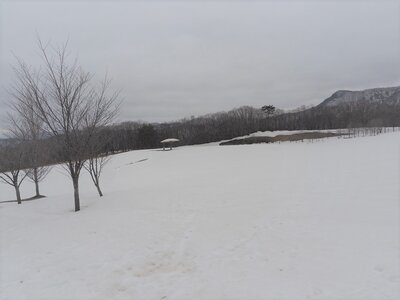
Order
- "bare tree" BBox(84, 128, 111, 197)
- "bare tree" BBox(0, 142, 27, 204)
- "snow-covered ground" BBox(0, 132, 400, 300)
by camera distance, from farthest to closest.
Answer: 1. "bare tree" BBox(0, 142, 27, 204)
2. "bare tree" BBox(84, 128, 111, 197)
3. "snow-covered ground" BBox(0, 132, 400, 300)

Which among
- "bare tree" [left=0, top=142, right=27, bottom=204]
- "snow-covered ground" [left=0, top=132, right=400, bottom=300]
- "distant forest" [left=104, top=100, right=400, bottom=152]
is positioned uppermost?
"distant forest" [left=104, top=100, right=400, bottom=152]

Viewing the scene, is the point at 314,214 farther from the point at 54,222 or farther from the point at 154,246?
the point at 54,222

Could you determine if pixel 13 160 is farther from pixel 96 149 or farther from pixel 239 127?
pixel 239 127

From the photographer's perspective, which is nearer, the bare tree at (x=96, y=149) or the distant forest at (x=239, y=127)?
the bare tree at (x=96, y=149)

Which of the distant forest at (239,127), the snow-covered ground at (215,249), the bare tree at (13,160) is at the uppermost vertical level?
the distant forest at (239,127)

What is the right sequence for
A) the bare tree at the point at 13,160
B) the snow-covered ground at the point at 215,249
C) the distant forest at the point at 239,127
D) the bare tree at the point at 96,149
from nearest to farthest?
the snow-covered ground at the point at 215,249 < the bare tree at the point at 96,149 < the bare tree at the point at 13,160 < the distant forest at the point at 239,127

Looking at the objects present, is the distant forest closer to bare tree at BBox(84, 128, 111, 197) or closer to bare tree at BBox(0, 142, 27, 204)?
bare tree at BBox(0, 142, 27, 204)

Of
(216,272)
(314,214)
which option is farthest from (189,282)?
(314,214)

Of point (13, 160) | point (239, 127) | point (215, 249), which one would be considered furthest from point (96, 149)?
point (239, 127)

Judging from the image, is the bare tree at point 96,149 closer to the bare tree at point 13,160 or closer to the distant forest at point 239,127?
the bare tree at point 13,160

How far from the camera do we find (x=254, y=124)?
8675cm

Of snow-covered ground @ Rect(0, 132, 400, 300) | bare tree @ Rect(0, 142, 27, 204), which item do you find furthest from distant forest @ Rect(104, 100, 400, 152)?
snow-covered ground @ Rect(0, 132, 400, 300)

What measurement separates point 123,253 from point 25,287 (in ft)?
4.68

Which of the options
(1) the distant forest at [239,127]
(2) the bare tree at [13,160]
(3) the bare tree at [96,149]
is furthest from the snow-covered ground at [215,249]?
(1) the distant forest at [239,127]
